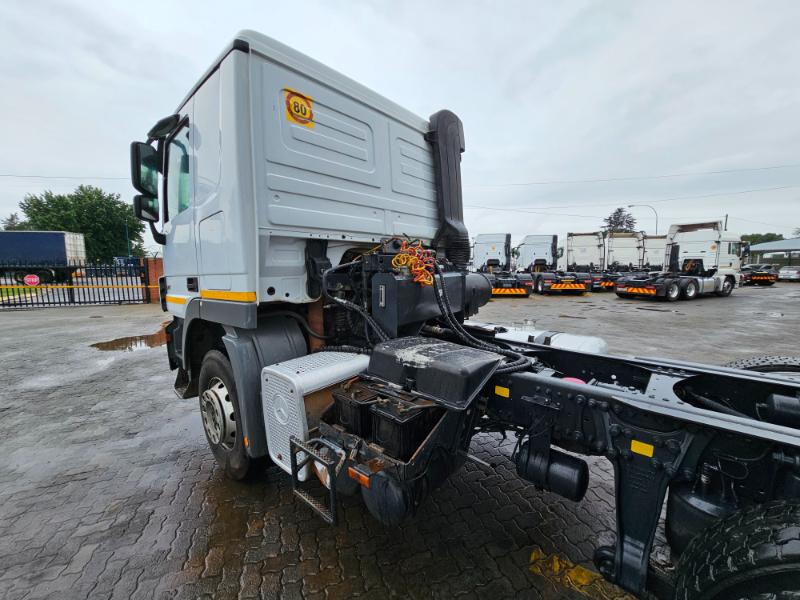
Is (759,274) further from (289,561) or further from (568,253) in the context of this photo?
(289,561)

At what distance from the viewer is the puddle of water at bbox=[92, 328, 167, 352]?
7.70m

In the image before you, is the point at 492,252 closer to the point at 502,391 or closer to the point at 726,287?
the point at 726,287

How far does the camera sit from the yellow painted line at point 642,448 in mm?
1494

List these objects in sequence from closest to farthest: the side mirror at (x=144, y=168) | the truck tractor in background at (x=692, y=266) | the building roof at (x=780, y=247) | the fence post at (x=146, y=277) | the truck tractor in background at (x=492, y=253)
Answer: the side mirror at (x=144, y=168)
the fence post at (x=146, y=277)
the truck tractor in background at (x=692, y=266)
the truck tractor in background at (x=492, y=253)
the building roof at (x=780, y=247)

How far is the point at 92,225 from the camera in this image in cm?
4419

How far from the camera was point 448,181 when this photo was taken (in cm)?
388

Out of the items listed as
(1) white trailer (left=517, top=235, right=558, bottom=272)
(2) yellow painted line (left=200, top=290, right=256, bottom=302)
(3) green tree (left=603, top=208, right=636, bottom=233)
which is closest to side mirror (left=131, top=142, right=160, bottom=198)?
(2) yellow painted line (left=200, top=290, right=256, bottom=302)

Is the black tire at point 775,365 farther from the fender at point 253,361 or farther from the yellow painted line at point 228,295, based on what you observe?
the yellow painted line at point 228,295

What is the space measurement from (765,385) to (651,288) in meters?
17.7

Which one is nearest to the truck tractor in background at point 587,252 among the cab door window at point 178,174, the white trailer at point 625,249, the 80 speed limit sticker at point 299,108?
the white trailer at point 625,249

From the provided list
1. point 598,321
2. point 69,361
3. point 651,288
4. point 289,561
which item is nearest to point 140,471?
point 289,561

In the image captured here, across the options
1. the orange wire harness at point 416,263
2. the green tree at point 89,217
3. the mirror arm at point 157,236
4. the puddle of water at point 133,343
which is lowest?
the puddle of water at point 133,343

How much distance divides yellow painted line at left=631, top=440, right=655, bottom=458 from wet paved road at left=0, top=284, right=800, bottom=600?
40.6 inches

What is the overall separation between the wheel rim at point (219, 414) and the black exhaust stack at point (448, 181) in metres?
2.45
